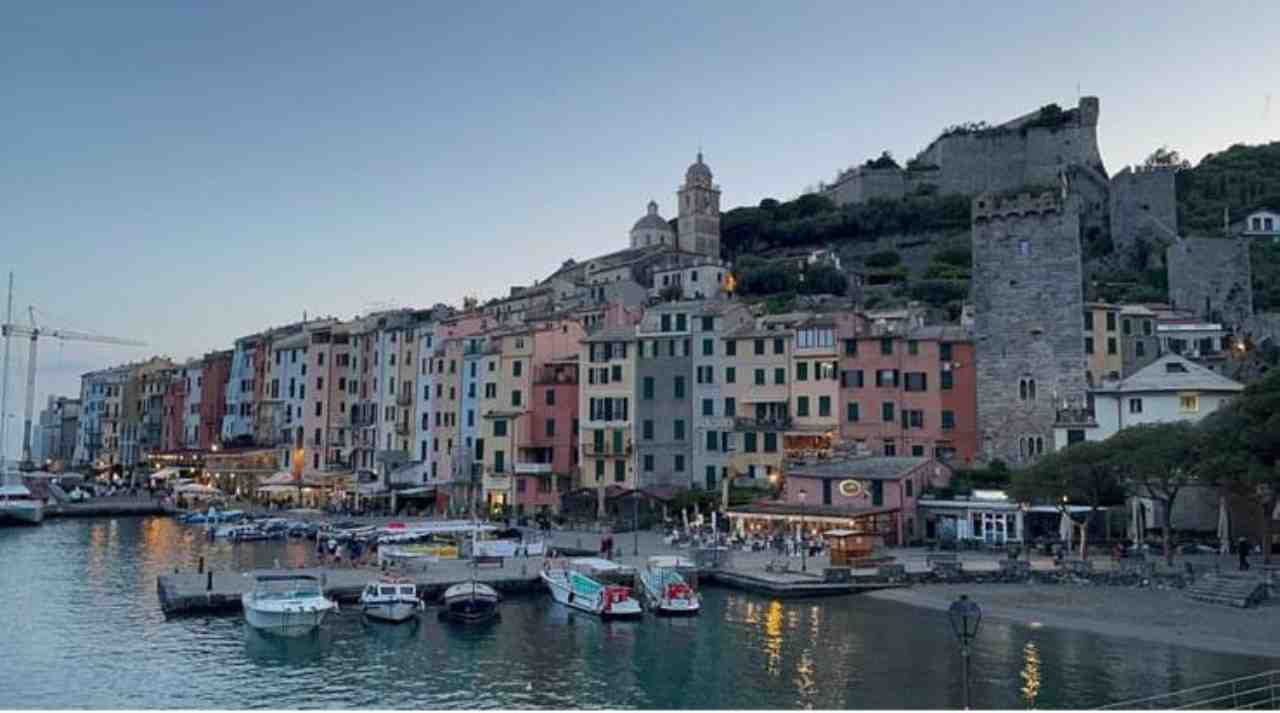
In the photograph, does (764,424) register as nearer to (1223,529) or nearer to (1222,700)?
(1223,529)

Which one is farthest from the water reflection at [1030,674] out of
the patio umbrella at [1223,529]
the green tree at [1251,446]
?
the patio umbrella at [1223,529]

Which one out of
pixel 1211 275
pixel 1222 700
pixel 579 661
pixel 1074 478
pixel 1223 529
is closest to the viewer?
pixel 1222 700

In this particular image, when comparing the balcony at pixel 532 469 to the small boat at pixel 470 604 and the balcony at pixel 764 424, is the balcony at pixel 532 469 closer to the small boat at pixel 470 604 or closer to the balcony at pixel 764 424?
the balcony at pixel 764 424

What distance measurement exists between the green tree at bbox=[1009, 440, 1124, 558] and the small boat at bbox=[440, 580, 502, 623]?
2353 cm

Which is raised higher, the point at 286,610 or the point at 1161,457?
the point at 1161,457

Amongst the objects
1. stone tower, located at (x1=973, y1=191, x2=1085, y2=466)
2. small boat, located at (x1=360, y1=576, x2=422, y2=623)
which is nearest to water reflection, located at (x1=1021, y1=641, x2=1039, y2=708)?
small boat, located at (x1=360, y1=576, x2=422, y2=623)

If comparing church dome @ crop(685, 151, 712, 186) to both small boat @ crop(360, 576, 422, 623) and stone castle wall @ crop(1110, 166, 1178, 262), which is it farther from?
small boat @ crop(360, 576, 422, 623)

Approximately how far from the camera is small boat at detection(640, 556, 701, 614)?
39.6 metres

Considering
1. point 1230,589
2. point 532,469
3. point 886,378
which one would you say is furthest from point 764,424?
point 1230,589

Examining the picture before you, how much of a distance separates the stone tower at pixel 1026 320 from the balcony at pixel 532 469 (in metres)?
26.6

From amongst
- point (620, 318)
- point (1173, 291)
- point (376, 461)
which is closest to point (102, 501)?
point (376, 461)

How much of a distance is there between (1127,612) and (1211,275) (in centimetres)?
5839

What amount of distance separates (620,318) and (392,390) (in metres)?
20.5

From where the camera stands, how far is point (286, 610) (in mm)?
36500
